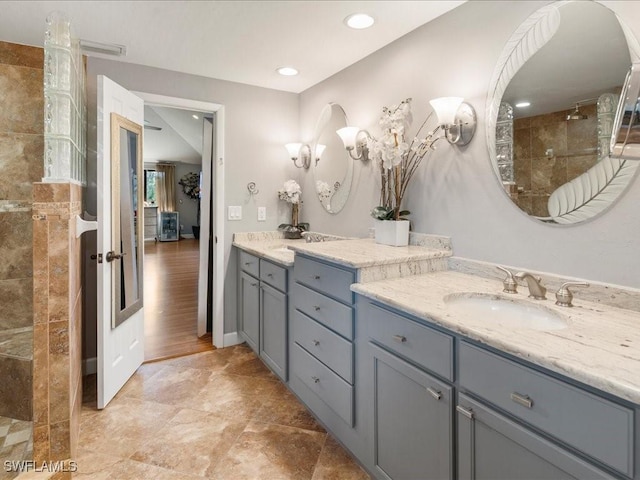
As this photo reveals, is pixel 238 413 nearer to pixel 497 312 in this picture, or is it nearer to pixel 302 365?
pixel 302 365

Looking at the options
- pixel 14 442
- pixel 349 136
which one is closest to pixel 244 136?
pixel 349 136

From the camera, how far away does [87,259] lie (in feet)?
8.74

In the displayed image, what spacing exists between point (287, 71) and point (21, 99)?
1792 mm

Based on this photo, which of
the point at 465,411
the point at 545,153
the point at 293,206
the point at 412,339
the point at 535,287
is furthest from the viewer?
the point at 293,206

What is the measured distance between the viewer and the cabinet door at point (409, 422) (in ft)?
3.93

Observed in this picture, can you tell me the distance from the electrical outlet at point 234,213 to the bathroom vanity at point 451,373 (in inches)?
49.0

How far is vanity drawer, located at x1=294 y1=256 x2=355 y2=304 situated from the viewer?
1688 millimetres

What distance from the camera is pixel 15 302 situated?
241cm

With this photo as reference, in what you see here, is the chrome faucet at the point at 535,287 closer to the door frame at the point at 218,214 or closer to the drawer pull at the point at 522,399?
the drawer pull at the point at 522,399

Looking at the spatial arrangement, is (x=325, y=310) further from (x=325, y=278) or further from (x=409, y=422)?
(x=409, y=422)

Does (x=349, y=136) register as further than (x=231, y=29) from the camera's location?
Yes

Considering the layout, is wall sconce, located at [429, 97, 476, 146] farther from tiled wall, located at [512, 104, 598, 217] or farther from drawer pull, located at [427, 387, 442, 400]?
drawer pull, located at [427, 387, 442, 400]

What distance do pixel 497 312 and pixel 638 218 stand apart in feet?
1.89

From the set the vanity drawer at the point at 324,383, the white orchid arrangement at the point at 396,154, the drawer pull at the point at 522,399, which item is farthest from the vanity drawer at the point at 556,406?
the white orchid arrangement at the point at 396,154
